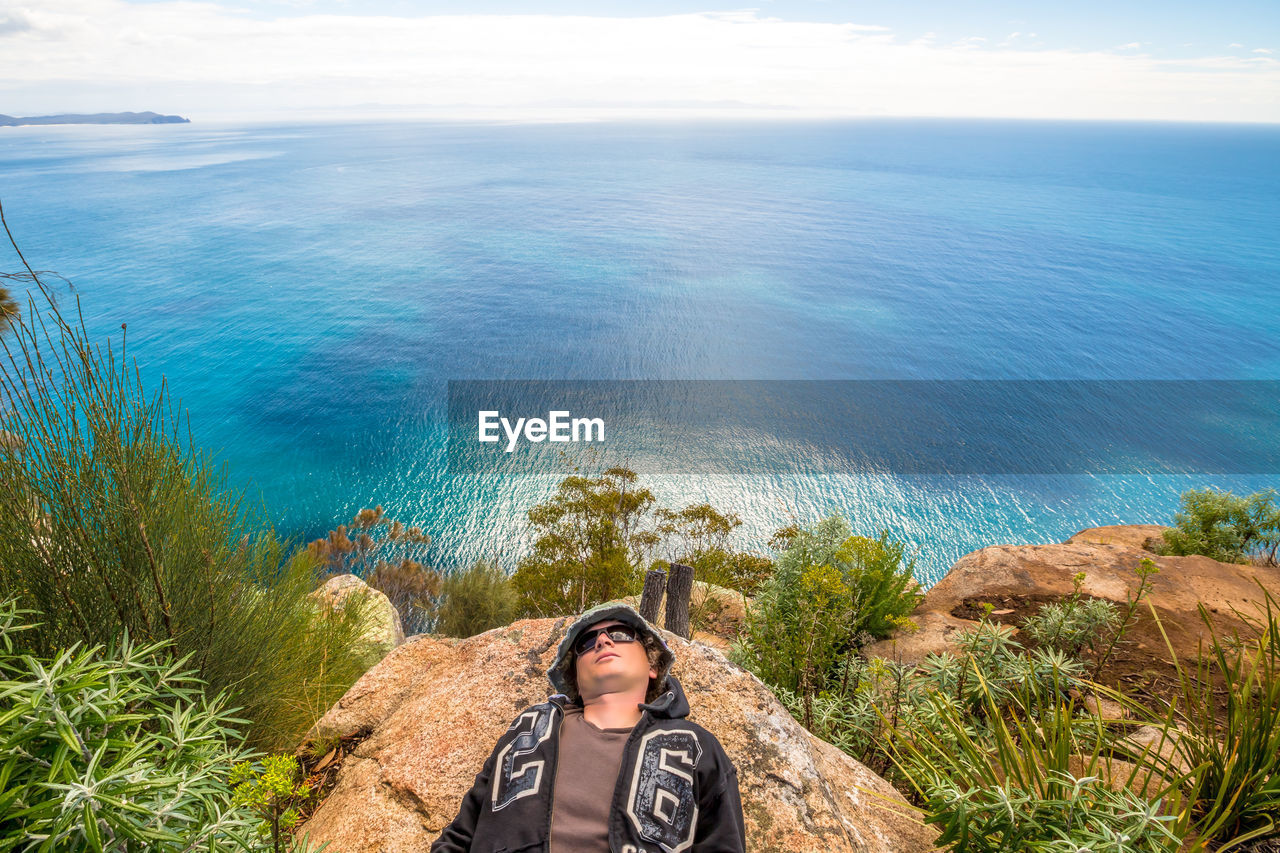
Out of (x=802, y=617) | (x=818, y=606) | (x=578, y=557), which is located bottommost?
(x=578, y=557)

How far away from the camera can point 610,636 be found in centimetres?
414

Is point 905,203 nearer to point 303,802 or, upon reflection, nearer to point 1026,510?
point 1026,510

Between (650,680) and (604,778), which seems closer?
(604,778)

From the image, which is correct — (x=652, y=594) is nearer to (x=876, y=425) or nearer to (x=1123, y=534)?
(x=1123, y=534)

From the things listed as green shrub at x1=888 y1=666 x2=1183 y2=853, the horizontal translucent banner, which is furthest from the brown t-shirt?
the horizontal translucent banner

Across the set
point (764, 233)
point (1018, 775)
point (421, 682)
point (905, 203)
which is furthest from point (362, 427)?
point (905, 203)

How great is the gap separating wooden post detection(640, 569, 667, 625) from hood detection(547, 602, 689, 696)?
254 centimetres

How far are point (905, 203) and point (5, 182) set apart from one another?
189 metres

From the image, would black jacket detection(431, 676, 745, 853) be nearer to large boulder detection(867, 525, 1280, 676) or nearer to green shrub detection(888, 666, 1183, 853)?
green shrub detection(888, 666, 1183, 853)

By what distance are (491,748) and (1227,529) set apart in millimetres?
17100

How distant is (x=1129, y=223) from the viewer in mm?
128625

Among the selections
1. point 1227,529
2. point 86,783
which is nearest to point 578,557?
point 1227,529

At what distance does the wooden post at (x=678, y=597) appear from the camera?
7.06m

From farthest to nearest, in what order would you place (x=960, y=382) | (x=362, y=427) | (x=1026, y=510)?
(x=960, y=382) < (x=362, y=427) < (x=1026, y=510)
